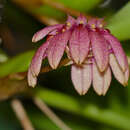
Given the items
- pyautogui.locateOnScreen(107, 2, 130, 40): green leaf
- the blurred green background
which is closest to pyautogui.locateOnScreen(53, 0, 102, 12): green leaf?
the blurred green background

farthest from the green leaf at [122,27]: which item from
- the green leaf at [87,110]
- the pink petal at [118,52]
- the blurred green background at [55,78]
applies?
the green leaf at [87,110]

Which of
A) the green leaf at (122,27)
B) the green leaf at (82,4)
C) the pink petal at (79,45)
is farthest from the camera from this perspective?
the green leaf at (82,4)

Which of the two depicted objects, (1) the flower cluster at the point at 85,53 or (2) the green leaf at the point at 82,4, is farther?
(2) the green leaf at the point at 82,4

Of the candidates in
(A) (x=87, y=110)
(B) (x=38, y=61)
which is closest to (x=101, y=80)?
(B) (x=38, y=61)

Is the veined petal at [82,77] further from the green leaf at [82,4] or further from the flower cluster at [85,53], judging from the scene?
the green leaf at [82,4]

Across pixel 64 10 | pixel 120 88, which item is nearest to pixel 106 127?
pixel 120 88

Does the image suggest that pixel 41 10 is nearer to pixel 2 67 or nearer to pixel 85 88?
pixel 2 67

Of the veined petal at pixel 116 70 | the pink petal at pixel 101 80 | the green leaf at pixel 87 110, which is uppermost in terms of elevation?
the veined petal at pixel 116 70

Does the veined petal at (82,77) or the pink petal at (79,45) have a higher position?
the pink petal at (79,45)
